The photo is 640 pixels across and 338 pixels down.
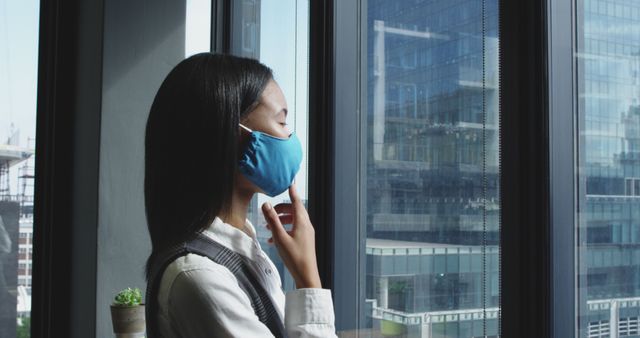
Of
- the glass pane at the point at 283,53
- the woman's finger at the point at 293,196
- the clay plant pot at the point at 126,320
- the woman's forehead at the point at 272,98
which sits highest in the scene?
the glass pane at the point at 283,53

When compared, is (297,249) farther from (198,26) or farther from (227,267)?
(198,26)

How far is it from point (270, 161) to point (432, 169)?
2.51 ft

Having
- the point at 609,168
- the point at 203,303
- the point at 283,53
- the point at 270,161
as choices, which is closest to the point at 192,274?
the point at 203,303

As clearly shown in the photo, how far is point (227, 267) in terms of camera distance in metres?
0.92

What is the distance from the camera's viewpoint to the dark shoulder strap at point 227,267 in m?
0.89

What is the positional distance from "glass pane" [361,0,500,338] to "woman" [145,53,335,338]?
64 centimetres

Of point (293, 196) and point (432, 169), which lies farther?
point (432, 169)

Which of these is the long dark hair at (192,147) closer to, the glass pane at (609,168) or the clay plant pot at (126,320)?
the glass pane at (609,168)

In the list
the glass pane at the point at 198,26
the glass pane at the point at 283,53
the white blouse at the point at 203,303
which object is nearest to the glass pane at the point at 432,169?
the glass pane at the point at 283,53

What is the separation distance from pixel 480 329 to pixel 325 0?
1.15 meters

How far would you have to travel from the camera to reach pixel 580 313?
130 cm

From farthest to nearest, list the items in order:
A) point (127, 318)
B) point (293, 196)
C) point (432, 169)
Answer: point (127, 318), point (432, 169), point (293, 196)

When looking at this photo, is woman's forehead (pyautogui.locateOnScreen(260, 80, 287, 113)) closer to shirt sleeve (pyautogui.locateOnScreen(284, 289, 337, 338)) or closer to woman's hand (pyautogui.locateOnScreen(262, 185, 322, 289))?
woman's hand (pyautogui.locateOnScreen(262, 185, 322, 289))

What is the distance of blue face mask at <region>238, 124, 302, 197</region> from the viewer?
1.03m
